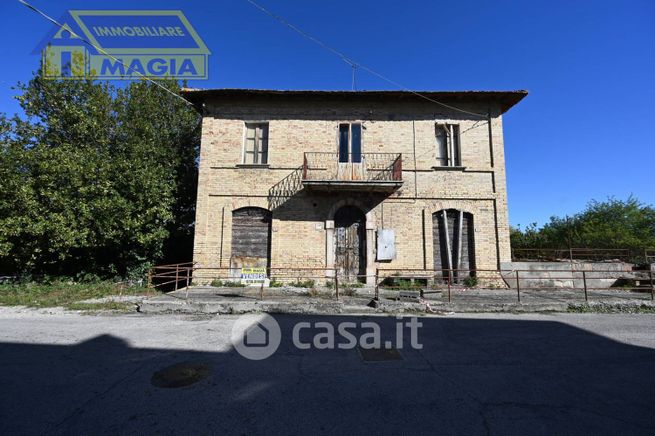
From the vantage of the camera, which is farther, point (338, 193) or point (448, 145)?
point (448, 145)

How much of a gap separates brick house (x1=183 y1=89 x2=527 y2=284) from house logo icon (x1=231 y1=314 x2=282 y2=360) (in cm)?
461

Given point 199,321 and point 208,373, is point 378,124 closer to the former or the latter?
point 199,321

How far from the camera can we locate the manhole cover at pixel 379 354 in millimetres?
4602

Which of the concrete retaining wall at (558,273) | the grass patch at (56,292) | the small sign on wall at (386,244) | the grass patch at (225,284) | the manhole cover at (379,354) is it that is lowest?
the manhole cover at (379,354)

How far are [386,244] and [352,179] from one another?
9.38 ft

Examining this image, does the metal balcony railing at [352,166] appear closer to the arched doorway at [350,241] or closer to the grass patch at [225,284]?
the arched doorway at [350,241]

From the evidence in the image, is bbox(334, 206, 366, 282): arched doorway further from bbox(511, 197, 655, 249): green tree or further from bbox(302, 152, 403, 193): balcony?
bbox(511, 197, 655, 249): green tree

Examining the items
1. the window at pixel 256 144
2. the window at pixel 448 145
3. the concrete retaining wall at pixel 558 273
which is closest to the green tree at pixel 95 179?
the window at pixel 256 144

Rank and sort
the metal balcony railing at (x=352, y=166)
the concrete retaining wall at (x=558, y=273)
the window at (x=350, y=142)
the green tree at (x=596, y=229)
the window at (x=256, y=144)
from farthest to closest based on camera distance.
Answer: the green tree at (x=596, y=229) < the window at (x=256, y=144) < the window at (x=350, y=142) < the metal balcony railing at (x=352, y=166) < the concrete retaining wall at (x=558, y=273)

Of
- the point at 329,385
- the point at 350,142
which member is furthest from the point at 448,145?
the point at 329,385

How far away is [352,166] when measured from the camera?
39.3ft

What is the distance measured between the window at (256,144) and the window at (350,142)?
3.15 meters

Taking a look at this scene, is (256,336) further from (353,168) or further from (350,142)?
(350,142)

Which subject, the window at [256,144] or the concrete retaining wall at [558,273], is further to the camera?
the window at [256,144]
